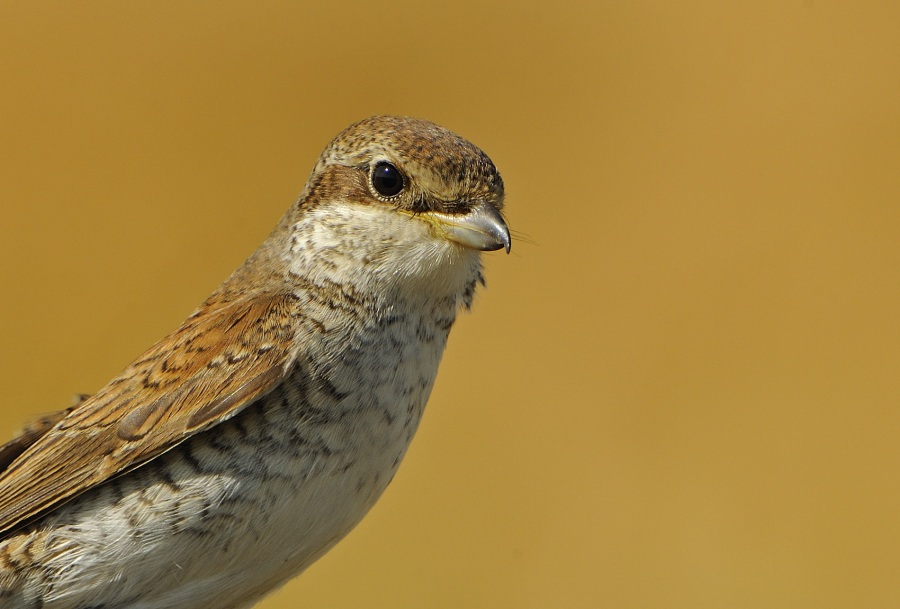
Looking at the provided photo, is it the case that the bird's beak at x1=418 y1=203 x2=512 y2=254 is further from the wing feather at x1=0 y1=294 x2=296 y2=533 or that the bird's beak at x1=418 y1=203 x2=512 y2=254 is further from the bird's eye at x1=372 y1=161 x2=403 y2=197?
the wing feather at x1=0 y1=294 x2=296 y2=533

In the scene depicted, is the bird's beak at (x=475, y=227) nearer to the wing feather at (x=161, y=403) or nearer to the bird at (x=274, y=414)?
the bird at (x=274, y=414)

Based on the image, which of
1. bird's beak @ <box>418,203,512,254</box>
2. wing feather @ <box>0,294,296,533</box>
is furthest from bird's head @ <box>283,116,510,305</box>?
wing feather @ <box>0,294,296,533</box>

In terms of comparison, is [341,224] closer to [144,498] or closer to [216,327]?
[216,327]

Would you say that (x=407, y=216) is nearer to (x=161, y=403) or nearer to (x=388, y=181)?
(x=388, y=181)

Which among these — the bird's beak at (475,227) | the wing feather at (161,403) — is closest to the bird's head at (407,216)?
the bird's beak at (475,227)

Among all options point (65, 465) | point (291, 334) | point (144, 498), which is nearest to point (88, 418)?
point (65, 465)
